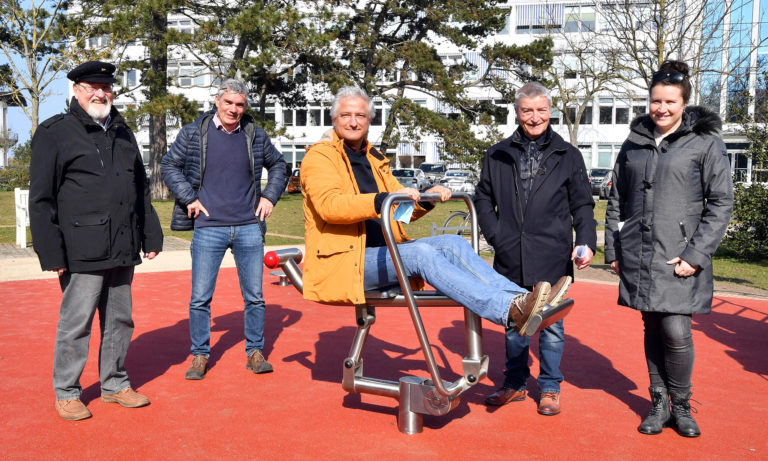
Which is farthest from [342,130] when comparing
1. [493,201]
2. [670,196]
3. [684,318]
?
[684,318]

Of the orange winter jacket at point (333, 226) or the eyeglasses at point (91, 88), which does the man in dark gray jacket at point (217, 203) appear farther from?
the orange winter jacket at point (333, 226)

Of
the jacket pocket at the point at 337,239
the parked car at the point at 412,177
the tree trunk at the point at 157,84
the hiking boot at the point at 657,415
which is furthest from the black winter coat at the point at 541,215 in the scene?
the parked car at the point at 412,177

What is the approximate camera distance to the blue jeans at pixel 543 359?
14.8 feet

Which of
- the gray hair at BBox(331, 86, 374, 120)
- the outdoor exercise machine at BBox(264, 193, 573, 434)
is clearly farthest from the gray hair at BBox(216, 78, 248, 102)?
the outdoor exercise machine at BBox(264, 193, 573, 434)

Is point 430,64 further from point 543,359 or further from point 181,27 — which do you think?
point 543,359

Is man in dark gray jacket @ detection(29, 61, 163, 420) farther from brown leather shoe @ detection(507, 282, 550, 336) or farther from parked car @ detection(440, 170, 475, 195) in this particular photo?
parked car @ detection(440, 170, 475, 195)

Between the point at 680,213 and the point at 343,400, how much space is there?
2.24m

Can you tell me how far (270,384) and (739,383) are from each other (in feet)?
10.5

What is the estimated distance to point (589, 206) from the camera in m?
4.63

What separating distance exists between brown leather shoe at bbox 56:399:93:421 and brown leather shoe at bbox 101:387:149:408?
0.80 feet

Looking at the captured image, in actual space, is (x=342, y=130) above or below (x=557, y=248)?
above

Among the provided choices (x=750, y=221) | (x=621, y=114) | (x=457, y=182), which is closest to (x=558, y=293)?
(x=750, y=221)

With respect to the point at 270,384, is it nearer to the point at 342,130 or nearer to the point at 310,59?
the point at 342,130

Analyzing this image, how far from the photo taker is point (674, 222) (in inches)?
158
